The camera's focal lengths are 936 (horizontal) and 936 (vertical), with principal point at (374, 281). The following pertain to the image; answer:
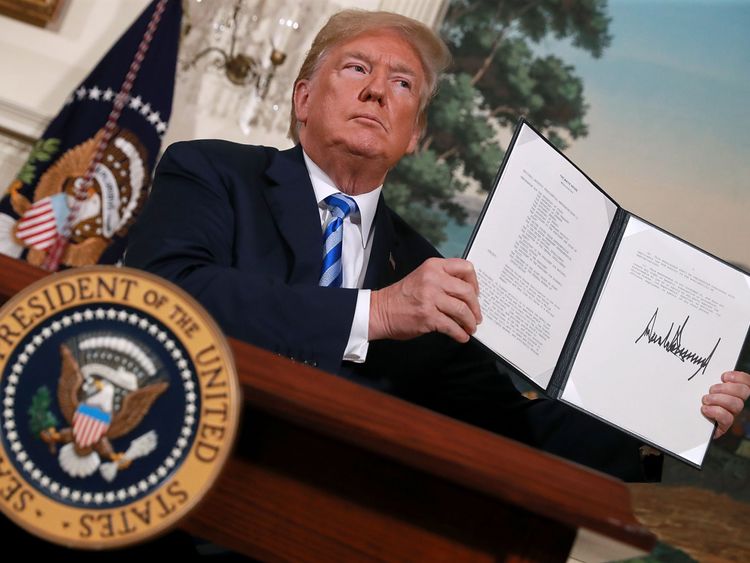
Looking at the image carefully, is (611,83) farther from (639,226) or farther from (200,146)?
(200,146)

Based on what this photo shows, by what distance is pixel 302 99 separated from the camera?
2451 millimetres

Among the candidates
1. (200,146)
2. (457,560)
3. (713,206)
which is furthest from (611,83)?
(457,560)

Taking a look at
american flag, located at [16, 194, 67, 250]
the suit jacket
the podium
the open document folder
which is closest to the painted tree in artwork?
american flag, located at [16, 194, 67, 250]

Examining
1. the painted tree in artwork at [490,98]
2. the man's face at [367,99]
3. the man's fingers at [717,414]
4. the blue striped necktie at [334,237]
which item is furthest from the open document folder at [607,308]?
the painted tree in artwork at [490,98]

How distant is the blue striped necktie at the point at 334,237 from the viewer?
77.7 inches

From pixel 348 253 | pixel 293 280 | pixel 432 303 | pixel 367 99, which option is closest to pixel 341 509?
pixel 432 303

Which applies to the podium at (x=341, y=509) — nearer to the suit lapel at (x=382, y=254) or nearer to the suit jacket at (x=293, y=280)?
the suit jacket at (x=293, y=280)

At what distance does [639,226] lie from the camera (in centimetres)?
204

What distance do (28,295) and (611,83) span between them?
370 centimetres

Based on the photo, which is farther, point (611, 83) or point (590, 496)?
point (611, 83)

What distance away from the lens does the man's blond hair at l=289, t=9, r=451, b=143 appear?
7.77 ft

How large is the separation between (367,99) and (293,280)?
22.6 inches

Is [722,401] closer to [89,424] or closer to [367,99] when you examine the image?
[367,99]

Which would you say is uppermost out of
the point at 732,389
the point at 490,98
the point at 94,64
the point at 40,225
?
the point at 490,98
